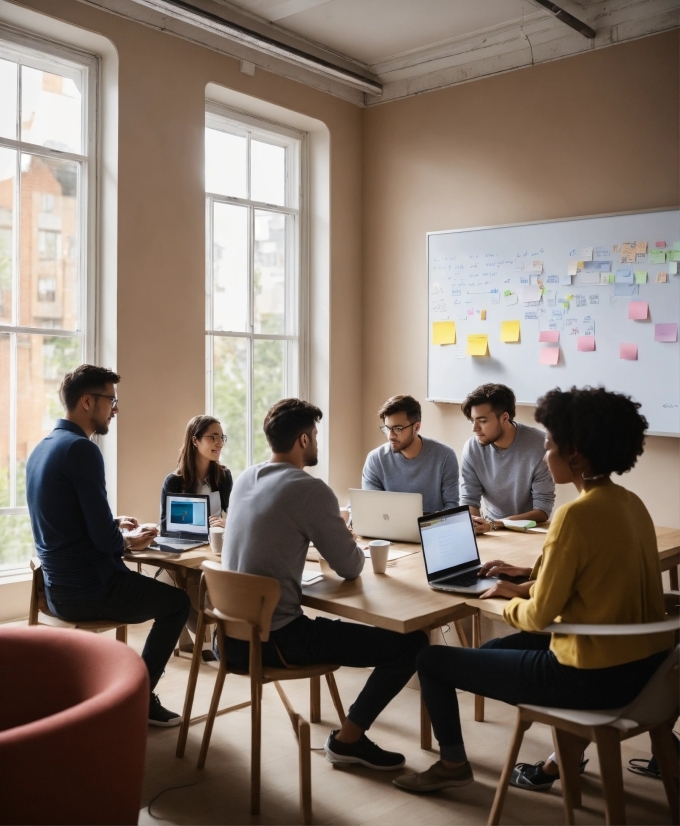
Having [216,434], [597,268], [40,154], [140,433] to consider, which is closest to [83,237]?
[40,154]

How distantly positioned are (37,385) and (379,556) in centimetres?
240

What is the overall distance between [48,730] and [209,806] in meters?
0.96

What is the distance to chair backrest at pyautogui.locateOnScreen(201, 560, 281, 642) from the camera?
2510 millimetres

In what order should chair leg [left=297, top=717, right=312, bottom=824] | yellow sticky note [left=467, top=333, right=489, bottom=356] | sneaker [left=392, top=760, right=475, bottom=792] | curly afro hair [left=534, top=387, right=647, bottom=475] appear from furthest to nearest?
yellow sticky note [left=467, top=333, right=489, bottom=356], sneaker [left=392, top=760, right=475, bottom=792], chair leg [left=297, top=717, right=312, bottom=824], curly afro hair [left=534, top=387, right=647, bottom=475]

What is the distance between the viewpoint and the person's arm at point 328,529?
2.67m

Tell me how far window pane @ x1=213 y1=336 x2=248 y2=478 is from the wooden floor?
2129 millimetres

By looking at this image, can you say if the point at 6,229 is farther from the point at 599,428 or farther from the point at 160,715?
the point at 599,428

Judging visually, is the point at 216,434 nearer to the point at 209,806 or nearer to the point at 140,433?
the point at 140,433

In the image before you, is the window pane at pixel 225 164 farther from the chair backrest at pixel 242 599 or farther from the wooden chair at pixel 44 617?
the chair backrest at pixel 242 599

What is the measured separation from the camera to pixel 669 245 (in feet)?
14.6

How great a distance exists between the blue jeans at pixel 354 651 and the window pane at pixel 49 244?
7.92ft

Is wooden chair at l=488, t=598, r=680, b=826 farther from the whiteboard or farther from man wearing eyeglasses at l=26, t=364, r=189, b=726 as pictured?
the whiteboard

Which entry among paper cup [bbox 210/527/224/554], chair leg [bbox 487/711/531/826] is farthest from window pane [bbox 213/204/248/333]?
chair leg [bbox 487/711/531/826]

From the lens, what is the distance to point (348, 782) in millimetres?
2723
